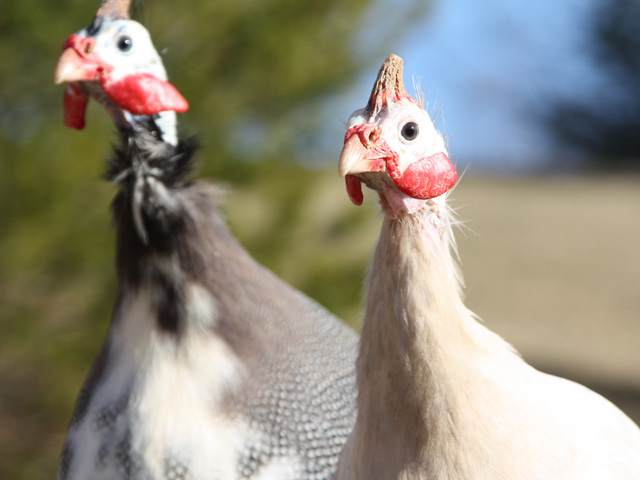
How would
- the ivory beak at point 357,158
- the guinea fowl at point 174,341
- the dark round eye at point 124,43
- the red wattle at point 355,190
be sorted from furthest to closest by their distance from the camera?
the dark round eye at point 124,43 → the guinea fowl at point 174,341 → the red wattle at point 355,190 → the ivory beak at point 357,158

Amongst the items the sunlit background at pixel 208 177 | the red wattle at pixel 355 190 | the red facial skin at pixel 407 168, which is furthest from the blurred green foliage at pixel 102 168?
the red facial skin at pixel 407 168

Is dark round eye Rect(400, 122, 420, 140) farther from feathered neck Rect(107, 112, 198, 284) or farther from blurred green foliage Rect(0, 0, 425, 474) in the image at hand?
blurred green foliage Rect(0, 0, 425, 474)

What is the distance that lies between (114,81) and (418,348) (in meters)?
1.11

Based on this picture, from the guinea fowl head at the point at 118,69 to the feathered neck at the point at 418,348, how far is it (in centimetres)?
85

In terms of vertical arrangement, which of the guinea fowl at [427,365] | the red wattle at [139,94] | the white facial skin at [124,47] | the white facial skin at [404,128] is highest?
the white facial skin at [124,47]

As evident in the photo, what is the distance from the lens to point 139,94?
2.22 meters

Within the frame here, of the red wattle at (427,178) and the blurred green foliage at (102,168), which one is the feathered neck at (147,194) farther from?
the blurred green foliage at (102,168)

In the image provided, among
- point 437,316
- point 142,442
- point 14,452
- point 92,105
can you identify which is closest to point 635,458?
point 437,316

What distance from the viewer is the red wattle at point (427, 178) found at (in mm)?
1620

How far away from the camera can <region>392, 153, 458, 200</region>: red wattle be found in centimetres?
162

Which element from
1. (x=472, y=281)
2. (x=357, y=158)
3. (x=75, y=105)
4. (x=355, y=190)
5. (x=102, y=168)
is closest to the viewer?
(x=357, y=158)

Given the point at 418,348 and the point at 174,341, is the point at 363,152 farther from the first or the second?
the point at 174,341

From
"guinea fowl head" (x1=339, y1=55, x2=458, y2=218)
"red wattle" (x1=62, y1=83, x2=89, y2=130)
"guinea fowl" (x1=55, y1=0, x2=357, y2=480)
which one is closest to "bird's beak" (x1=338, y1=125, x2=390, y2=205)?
"guinea fowl head" (x1=339, y1=55, x2=458, y2=218)

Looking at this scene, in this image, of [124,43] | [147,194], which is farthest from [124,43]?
[147,194]
